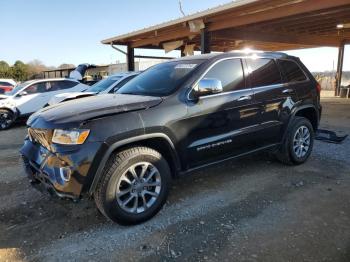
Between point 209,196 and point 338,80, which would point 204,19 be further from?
point 338,80

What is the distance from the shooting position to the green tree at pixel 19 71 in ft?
136

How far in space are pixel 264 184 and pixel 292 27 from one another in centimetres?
1142

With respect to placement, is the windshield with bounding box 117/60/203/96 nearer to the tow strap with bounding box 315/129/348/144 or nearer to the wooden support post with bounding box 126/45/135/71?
the tow strap with bounding box 315/129/348/144

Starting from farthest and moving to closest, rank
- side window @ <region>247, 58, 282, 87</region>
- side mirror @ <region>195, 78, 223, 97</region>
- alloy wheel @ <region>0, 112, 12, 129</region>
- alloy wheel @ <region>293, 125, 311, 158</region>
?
alloy wheel @ <region>0, 112, 12, 129</region>
alloy wheel @ <region>293, 125, 311, 158</region>
side window @ <region>247, 58, 282, 87</region>
side mirror @ <region>195, 78, 223, 97</region>

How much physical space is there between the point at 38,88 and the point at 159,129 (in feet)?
30.3

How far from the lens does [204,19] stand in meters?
11.4

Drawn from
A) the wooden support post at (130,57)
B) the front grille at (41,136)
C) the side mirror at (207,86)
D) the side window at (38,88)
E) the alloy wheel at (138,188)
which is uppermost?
the wooden support post at (130,57)

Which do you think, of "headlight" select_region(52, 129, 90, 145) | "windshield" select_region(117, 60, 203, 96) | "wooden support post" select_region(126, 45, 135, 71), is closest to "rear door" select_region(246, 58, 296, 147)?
"windshield" select_region(117, 60, 203, 96)

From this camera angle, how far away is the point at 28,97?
10914mm

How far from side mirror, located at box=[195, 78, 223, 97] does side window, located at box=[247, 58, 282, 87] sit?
86 centimetres

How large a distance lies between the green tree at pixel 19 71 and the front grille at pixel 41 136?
42.1 metres

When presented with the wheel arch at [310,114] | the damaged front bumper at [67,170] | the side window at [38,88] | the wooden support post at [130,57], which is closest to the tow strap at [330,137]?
the wheel arch at [310,114]

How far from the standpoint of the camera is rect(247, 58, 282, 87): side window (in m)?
4.47

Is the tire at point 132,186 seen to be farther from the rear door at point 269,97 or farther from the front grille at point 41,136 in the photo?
the rear door at point 269,97
